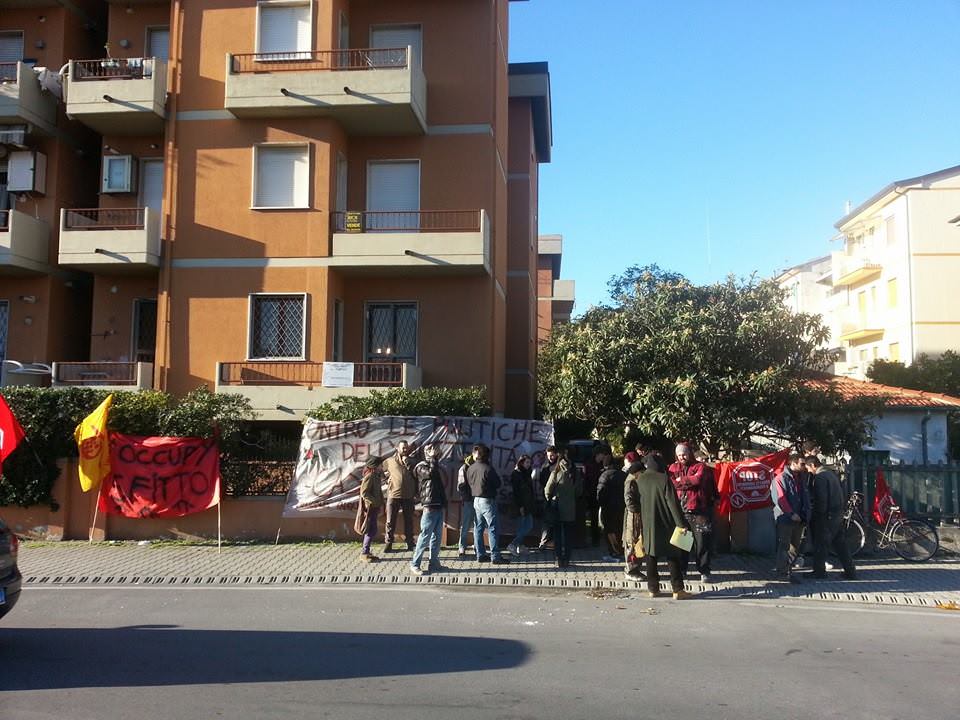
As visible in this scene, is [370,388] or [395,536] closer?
[395,536]

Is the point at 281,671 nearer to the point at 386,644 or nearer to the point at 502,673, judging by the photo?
the point at 386,644

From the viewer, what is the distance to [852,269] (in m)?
39.4

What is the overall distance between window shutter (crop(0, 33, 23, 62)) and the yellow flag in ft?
36.5

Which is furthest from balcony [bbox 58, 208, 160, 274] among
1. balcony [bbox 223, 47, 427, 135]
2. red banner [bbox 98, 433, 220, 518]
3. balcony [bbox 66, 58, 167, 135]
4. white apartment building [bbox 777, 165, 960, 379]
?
white apartment building [bbox 777, 165, 960, 379]

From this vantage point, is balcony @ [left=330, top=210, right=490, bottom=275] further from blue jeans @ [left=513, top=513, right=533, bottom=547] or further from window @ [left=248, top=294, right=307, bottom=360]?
blue jeans @ [left=513, top=513, right=533, bottom=547]

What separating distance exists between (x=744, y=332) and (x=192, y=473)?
9.70 metres

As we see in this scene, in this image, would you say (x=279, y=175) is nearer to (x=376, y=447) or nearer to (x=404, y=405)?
(x=404, y=405)

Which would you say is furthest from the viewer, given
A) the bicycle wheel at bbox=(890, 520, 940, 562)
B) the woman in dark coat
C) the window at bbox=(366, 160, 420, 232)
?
the window at bbox=(366, 160, 420, 232)

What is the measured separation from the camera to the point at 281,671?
6.48 meters

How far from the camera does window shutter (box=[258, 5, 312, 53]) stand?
17.6 m

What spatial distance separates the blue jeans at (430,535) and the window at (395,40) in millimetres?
11283

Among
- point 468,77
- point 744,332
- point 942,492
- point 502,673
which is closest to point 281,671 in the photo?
point 502,673

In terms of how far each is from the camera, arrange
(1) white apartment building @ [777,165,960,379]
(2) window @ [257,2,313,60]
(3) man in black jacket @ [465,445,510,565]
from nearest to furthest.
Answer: (3) man in black jacket @ [465,445,510,565] → (2) window @ [257,2,313,60] → (1) white apartment building @ [777,165,960,379]

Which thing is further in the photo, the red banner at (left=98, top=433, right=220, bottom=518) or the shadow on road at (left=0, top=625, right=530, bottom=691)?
the red banner at (left=98, top=433, right=220, bottom=518)
